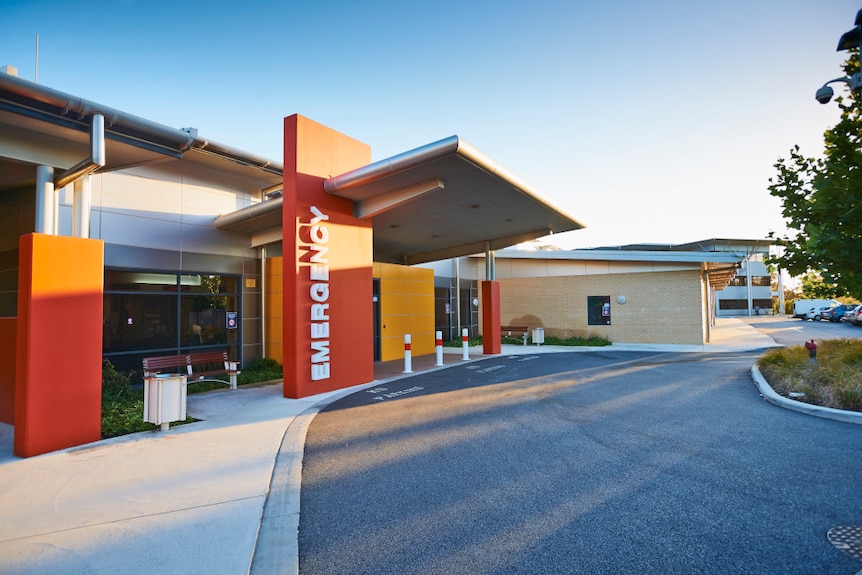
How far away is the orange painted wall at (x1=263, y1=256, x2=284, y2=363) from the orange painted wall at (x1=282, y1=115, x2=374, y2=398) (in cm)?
432

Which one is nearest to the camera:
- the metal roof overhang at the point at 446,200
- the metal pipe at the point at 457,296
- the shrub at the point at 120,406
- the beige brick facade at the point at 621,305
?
the shrub at the point at 120,406

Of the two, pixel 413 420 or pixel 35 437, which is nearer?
pixel 35 437

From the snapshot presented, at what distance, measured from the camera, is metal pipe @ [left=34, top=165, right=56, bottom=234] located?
6.92 m

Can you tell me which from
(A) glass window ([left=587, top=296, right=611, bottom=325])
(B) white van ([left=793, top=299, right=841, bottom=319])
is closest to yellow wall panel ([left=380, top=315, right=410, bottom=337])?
(A) glass window ([left=587, top=296, right=611, bottom=325])

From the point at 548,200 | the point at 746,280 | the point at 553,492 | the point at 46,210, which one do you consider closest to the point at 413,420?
the point at 553,492

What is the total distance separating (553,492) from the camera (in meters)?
4.48


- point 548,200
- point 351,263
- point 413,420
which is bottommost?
point 413,420

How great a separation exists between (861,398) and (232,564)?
31.7ft

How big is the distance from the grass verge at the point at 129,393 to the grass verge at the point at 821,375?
1110 cm

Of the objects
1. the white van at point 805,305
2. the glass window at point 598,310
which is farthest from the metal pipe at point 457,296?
the white van at point 805,305

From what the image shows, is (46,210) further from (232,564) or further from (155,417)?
(232,564)

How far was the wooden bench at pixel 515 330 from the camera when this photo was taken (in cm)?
2233

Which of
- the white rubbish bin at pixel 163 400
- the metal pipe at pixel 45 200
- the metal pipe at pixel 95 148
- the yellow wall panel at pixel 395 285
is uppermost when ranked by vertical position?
Answer: the metal pipe at pixel 95 148

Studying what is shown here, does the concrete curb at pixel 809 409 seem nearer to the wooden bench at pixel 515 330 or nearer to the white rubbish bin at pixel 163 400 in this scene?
the white rubbish bin at pixel 163 400
